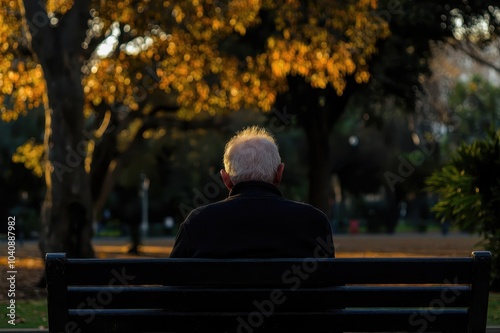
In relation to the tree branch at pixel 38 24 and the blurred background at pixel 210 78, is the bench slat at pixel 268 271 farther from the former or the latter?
the tree branch at pixel 38 24

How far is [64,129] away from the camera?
1861 cm

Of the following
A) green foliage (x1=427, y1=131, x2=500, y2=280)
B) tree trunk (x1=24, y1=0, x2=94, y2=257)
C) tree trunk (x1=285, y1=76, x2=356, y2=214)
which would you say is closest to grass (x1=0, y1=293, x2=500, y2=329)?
green foliage (x1=427, y1=131, x2=500, y2=280)

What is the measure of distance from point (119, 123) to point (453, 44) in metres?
10.2

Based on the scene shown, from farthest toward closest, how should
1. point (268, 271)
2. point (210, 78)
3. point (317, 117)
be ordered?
1. point (317, 117)
2. point (210, 78)
3. point (268, 271)

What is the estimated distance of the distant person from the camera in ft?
15.3

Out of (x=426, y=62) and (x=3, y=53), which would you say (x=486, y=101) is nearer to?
(x=426, y=62)

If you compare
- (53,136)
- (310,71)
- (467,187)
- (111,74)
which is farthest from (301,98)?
(467,187)

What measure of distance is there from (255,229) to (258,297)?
0.96ft

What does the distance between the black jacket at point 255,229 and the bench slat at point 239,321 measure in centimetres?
27

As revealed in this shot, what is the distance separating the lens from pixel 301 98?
32156mm

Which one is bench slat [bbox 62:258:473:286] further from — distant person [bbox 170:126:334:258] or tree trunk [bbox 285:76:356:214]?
tree trunk [bbox 285:76:356:214]

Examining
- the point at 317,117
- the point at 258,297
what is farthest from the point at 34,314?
the point at 317,117

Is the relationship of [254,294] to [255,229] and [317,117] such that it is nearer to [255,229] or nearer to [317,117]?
[255,229]

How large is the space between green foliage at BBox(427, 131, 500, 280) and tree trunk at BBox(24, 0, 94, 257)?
20.4 ft
